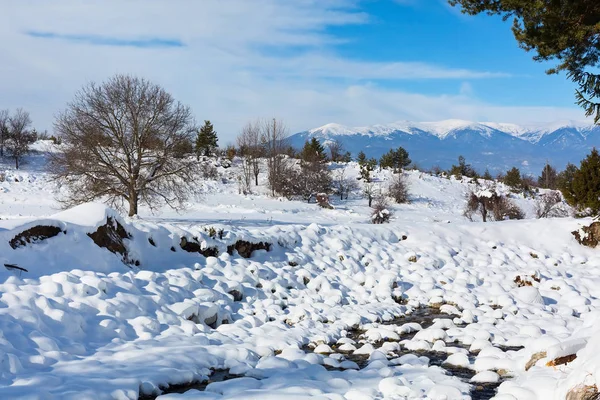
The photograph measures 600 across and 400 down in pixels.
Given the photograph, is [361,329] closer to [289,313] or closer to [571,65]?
[289,313]

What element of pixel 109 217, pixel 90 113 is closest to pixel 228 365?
pixel 109 217

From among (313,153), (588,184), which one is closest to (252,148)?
(313,153)

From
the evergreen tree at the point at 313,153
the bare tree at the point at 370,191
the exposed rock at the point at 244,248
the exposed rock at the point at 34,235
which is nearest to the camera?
the exposed rock at the point at 34,235

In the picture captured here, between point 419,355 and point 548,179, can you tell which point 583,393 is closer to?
point 419,355

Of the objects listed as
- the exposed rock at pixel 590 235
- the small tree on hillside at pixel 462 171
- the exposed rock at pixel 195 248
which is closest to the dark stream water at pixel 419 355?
the exposed rock at pixel 195 248

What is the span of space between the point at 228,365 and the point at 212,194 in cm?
2653

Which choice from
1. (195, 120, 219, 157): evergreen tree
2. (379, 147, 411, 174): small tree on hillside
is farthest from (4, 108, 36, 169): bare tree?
(379, 147, 411, 174): small tree on hillside

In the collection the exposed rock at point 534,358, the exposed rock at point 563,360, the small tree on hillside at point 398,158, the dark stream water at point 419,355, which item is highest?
the small tree on hillside at point 398,158

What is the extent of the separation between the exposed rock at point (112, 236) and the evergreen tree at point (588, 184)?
43.9ft

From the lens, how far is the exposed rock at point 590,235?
533 inches

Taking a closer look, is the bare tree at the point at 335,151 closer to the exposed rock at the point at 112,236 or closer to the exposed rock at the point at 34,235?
the exposed rock at the point at 112,236

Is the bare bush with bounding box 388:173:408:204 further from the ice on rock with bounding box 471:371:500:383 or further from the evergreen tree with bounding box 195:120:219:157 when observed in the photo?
the ice on rock with bounding box 471:371:500:383

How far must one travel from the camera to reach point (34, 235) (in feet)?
24.1

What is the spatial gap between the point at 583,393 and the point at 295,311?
5396 millimetres
